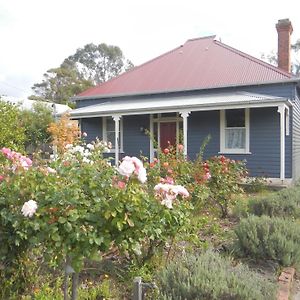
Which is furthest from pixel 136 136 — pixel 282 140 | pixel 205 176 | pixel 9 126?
pixel 205 176

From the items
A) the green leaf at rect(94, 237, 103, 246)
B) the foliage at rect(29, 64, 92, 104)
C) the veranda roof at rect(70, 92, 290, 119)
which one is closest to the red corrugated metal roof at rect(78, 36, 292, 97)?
the veranda roof at rect(70, 92, 290, 119)

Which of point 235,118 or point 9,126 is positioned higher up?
point 235,118

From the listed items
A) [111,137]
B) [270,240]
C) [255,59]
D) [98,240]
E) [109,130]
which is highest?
[255,59]

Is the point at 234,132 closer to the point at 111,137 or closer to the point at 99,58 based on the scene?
the point at 111,137

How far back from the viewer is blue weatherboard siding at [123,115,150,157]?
1650 centimetres

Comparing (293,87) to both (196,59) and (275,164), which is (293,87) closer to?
(275,164)

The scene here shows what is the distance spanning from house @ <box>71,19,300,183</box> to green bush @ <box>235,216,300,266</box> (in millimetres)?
7990

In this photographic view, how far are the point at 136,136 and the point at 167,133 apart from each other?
152 centimetres

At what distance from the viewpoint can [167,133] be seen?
53.0 feet

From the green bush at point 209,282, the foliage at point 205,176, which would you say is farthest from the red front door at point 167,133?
the green bush at point 209,282

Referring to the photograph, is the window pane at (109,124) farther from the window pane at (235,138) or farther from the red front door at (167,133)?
the window pane at (235,138)

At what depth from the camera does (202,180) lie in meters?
6.29

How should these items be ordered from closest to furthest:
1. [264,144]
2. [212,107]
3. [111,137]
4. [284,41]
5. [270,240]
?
[270,240]
[212,107]
[264,144]
[284,41]
[111,137]

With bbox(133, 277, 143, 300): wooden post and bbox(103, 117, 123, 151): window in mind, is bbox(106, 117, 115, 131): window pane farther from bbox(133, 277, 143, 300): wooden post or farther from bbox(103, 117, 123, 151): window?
bbox(133, 277, 143, 300): wooden post
